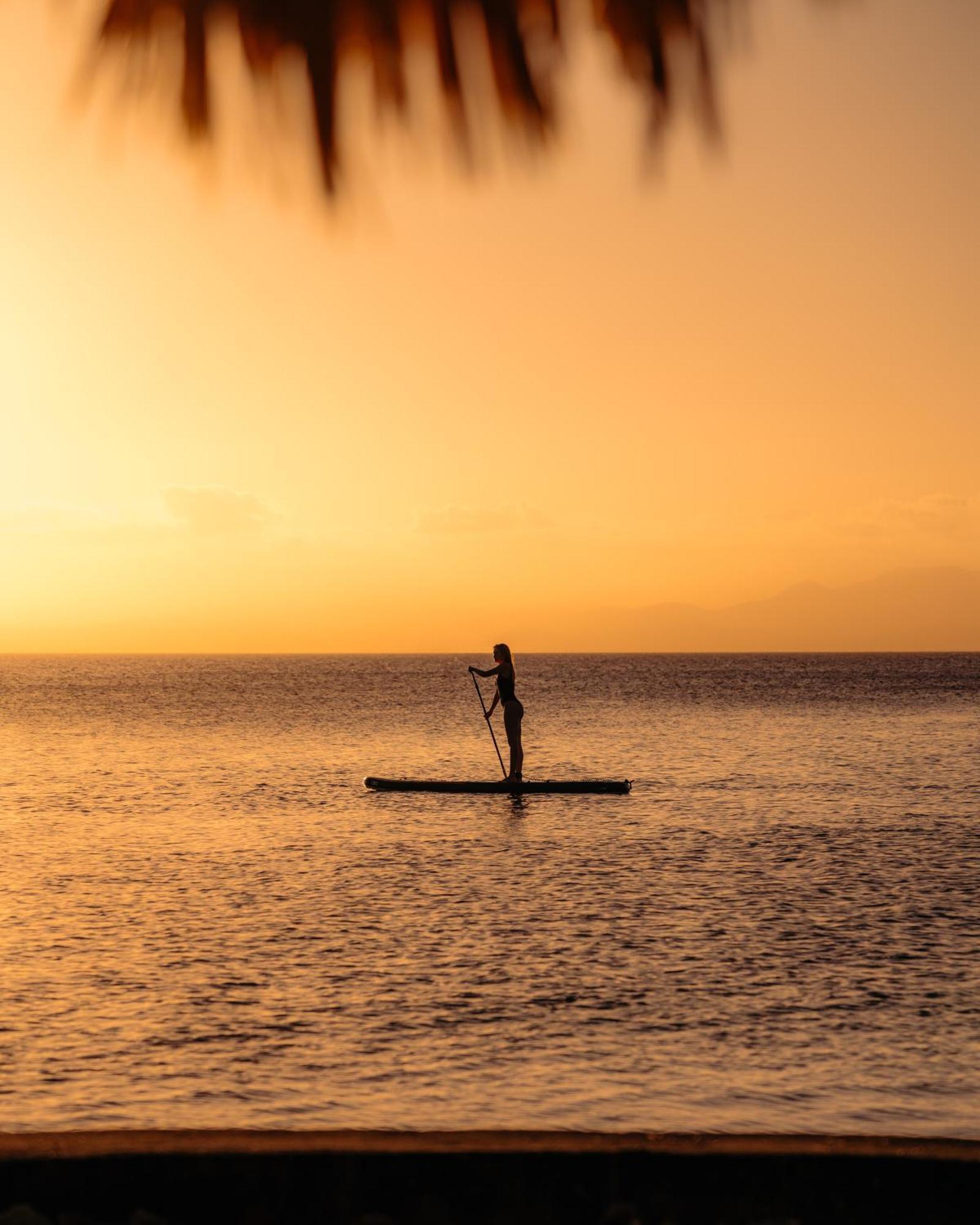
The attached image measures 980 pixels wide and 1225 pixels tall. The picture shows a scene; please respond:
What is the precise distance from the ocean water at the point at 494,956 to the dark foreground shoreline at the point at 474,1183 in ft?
17.6

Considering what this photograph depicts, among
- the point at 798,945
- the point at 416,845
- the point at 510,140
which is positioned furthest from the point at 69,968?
the point at 510,140

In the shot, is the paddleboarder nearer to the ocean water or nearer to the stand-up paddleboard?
the stand-up paddleboard

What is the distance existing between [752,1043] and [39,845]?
671 inches

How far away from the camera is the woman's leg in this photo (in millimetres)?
26453

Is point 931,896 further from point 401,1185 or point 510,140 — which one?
point 510,140

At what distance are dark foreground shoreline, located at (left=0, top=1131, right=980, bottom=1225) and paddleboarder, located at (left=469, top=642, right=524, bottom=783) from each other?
19.9 metres

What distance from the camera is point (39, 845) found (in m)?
24.5

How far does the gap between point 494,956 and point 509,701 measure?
1209 cm

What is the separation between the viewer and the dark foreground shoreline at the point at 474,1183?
3701 mm

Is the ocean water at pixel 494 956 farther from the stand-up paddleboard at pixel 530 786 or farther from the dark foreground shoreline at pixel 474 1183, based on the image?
the dark foreground shoreline at pixel 474 1183

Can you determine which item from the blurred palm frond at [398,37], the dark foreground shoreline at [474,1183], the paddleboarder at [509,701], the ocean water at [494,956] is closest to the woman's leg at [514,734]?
the paddleboarder at [509,701]

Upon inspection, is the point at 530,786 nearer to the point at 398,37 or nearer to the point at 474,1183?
the point at 474,1183

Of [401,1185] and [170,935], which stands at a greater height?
[401,1185]

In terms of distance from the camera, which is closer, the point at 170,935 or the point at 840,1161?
the point at 840,1161
